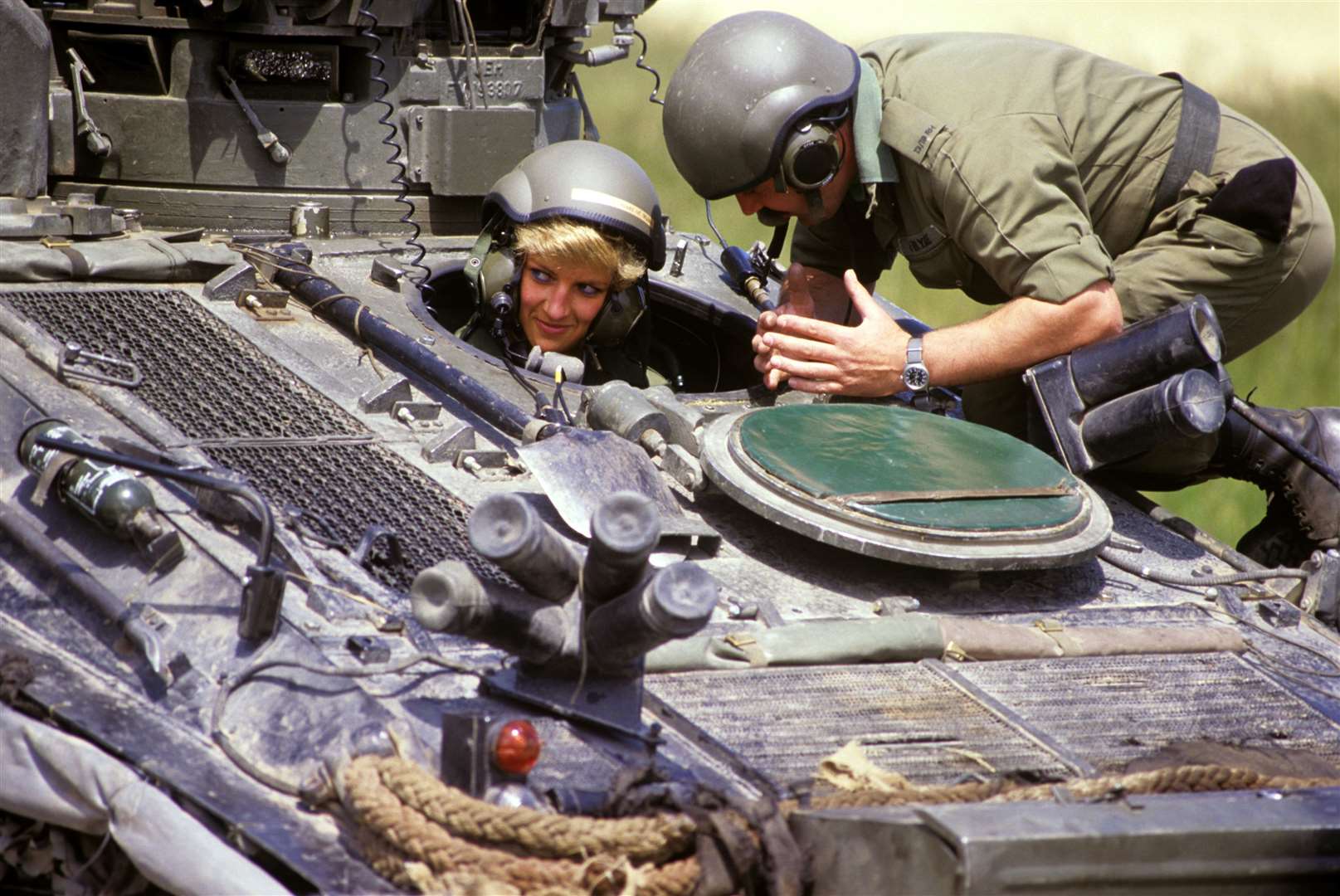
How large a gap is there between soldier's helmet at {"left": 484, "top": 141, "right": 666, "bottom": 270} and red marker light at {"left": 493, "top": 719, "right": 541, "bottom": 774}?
107 inches

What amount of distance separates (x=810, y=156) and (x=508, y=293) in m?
1.01

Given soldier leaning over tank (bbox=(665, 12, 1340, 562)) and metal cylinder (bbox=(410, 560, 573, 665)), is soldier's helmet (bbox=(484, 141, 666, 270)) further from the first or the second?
metal cylinder (bbox=(410, 560, 573, 665))

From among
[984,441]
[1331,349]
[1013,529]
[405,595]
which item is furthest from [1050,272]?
[1331,349]

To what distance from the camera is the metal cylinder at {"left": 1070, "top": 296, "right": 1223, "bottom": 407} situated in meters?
5.01

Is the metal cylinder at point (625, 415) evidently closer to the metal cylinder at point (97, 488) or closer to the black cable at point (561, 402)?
the black cable at point (561, 402)

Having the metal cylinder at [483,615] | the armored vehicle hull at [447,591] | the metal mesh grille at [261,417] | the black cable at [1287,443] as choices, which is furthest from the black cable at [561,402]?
the black cable at [1287,443]

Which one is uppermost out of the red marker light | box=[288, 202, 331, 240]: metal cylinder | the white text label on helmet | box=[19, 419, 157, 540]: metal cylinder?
the red marker light

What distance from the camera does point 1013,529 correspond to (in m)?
4.48

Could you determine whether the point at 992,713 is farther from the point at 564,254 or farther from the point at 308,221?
the point at 308,221

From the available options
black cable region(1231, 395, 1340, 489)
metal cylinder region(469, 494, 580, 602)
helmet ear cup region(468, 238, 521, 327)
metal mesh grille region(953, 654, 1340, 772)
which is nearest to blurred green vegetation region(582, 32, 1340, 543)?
black cable region(1231, 395, 1340, 489)

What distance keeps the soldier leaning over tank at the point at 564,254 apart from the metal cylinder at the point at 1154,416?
58.9 inches

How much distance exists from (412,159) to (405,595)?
2.69 meters

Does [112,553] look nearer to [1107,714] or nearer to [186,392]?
[186,392]

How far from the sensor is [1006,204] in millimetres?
5191
